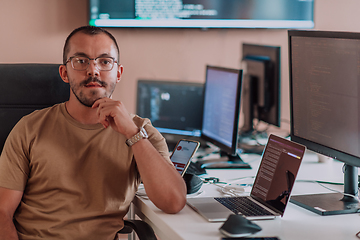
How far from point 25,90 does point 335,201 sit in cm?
121

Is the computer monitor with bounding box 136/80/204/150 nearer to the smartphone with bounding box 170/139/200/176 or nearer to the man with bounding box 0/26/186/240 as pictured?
the smartphone with bounding box 170/139/200/176

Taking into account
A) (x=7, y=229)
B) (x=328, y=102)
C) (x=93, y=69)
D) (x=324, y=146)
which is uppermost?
(x=93, y=69)

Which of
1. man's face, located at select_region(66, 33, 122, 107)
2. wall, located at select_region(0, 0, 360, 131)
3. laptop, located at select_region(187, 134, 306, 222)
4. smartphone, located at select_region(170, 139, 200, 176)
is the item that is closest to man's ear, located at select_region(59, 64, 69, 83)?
man's face, located at select_region(66, 33, 122, 107)

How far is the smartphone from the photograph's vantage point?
5.07 ft

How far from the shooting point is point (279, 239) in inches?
41.8

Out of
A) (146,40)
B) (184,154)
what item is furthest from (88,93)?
(146,40)

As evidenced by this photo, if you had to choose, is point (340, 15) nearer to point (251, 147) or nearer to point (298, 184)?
point (251, 147)

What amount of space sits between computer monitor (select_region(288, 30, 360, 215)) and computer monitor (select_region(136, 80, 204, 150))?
32.3 inches

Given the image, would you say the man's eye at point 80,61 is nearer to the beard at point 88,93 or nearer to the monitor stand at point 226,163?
the beard at point 88,93

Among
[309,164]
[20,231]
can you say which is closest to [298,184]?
[309,164]

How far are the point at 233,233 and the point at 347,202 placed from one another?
51 cm

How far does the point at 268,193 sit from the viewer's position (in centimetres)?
132

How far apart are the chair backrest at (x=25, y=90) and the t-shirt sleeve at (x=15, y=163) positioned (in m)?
0.21

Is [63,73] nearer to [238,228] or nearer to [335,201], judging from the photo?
[238,228]
